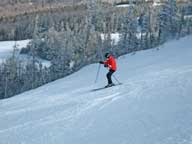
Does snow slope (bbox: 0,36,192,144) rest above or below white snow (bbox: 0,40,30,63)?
above

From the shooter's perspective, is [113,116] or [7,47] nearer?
[113,116]

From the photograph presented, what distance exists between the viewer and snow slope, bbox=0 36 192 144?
14.6m

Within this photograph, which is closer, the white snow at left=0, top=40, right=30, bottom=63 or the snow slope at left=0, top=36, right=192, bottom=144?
the snow slope at left=0, top=36, right=192, bottom=144

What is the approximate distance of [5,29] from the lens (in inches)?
6993

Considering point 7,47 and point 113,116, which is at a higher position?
point 113,116

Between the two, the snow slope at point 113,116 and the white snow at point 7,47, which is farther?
the white snow at point 7,47

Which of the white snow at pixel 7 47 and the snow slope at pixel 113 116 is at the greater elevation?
the snow slope at pixel 113 116

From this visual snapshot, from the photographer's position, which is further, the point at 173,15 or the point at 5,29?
the point at 5,29

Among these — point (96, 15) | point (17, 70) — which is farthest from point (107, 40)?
point (17, 70)

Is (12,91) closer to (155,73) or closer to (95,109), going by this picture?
(155,73)

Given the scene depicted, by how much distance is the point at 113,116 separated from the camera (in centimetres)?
1745

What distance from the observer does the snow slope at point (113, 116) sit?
14586mm

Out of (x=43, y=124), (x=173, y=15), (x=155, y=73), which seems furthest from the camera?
(x=173, y=15)

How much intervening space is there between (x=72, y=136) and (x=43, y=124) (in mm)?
2760
